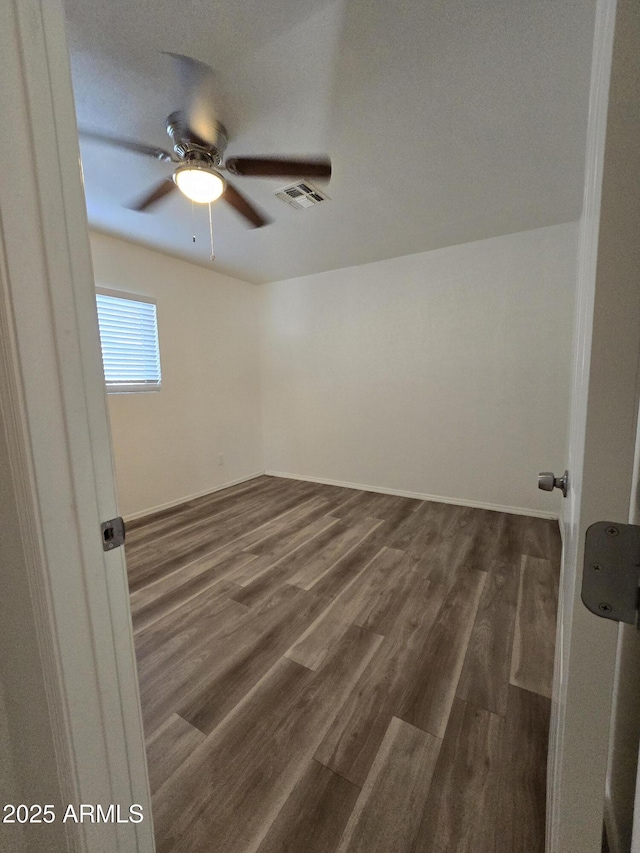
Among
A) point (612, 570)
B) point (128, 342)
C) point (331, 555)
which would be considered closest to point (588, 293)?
point (612, 570)

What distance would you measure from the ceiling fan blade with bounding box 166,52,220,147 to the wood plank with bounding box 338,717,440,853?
2666 millimetres

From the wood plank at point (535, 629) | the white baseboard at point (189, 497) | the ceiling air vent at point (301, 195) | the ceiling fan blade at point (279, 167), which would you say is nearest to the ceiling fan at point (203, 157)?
the ceiling fan blade at point (279, 167)

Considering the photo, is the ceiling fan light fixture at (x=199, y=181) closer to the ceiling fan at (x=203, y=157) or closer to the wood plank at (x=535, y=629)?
the ceiling fan at (x=203, y=157)

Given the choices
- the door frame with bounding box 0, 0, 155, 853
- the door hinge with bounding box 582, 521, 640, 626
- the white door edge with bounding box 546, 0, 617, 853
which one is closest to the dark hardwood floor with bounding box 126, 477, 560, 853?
the white door edge with bounding box 546, 0, 617, 853

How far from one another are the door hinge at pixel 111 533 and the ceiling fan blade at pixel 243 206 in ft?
6.64

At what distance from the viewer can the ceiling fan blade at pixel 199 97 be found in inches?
52.1

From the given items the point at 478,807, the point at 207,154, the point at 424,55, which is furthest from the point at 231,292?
the point at 478,807

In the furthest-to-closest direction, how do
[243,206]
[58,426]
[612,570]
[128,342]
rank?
[128,342], [243,206], [58,426], [612,570]

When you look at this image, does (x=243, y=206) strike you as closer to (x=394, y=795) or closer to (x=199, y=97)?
(x=199, y=97)

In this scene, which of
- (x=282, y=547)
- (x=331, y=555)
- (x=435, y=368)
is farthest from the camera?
(x=435, y=368)

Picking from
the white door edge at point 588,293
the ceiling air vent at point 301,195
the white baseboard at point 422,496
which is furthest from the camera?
the white baseboard at point 422,496

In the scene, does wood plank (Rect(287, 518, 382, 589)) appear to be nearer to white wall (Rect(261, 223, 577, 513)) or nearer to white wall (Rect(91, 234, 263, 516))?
white wall (Rect(261, 223, 577, 513))

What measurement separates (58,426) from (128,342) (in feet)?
9.98

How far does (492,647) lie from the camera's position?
63.4 inches
